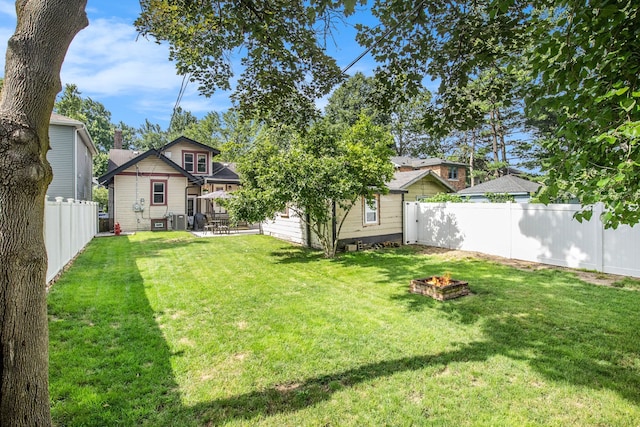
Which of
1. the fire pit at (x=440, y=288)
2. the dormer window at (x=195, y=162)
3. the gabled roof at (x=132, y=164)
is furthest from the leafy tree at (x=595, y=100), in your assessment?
the dormer window at (x=195, y=162)

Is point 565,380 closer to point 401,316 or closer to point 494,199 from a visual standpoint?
point 401,316

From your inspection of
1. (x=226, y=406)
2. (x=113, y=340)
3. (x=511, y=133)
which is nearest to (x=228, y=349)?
(x=226, y=406)

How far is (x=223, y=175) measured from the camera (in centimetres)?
2177

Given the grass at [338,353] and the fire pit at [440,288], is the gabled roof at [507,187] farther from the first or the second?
the fire pit at [440,288]

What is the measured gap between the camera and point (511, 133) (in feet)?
95.4

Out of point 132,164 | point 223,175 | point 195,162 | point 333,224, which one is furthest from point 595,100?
point 195,162

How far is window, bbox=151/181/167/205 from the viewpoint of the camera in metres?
18.4

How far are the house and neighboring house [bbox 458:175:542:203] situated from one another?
44.6 feet

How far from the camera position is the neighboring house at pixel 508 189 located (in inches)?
658

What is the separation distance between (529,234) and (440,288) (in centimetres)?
516

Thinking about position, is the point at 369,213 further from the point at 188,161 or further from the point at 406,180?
the point at 188,161

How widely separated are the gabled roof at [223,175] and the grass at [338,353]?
45.3 feet

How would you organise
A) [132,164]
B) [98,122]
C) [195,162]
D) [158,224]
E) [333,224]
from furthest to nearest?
1. [98,122]
2. [195,162]
3. [158,224]
4. [132,164]
5. [333,224]

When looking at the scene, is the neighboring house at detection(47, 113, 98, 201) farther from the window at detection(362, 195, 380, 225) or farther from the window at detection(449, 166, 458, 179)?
the window at detection(449, 166, 458, 179)
